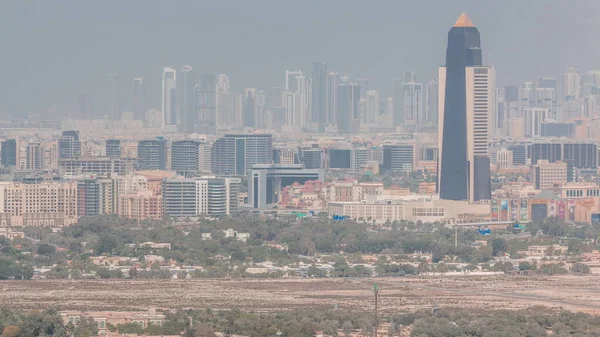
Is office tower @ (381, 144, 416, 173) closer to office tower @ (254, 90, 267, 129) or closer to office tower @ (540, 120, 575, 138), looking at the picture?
office tower @ (540, 120, 575, 138)

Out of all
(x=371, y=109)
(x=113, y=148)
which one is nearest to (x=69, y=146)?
(x=113, y=148)

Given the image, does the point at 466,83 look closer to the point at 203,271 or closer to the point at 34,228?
the point at 34,228

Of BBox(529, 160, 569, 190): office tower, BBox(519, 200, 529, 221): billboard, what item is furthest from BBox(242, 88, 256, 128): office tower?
BBox(519, 200, 529, 221): billboard

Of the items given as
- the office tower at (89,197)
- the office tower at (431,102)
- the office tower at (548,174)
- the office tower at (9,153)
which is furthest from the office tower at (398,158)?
the office tower at (89,197)

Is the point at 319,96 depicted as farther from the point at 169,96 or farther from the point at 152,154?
the point at 152,154

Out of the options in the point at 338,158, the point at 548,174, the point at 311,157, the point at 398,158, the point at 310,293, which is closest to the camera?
the point at 310,293

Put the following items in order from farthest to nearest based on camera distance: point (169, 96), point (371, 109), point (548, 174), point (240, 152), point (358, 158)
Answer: point (371, 109), point (169, 96), point (358, 158), point (240, 152), point (548, 174)

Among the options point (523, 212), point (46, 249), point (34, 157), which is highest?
point (34, 157)
